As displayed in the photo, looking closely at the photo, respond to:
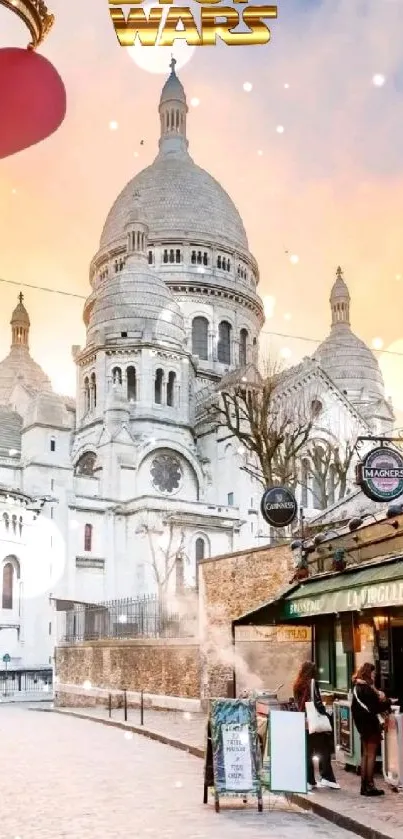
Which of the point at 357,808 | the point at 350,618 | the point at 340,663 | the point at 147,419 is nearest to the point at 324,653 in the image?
the point at 340,663

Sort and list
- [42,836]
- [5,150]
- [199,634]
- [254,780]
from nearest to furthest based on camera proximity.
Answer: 1. [5,150]
2. [42,836]
3. [254,780]
4. [199,634]

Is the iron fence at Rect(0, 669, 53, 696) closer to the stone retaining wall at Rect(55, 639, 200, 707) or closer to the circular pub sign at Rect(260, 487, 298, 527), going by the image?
the stone retaining wall at Rect(55, 639, 200, 707)

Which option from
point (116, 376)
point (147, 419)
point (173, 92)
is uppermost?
point (173, 92)

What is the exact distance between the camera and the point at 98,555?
62.0 m

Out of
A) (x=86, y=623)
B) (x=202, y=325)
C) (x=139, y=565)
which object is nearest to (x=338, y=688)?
(x=86, y=623)

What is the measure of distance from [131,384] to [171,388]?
3.22 meters

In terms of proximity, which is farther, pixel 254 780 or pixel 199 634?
pixel 199 634

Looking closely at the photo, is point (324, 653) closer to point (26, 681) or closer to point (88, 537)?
point (26, 681)

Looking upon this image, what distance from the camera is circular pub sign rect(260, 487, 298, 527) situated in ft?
71.4

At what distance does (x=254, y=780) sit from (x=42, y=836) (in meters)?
2.94

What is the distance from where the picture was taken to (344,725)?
45.5 feet

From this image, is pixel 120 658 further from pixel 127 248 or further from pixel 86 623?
pixel 127 248

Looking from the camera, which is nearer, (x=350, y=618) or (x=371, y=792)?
(x=371, y=792)

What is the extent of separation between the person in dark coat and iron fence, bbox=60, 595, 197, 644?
Answer: 617 inches
